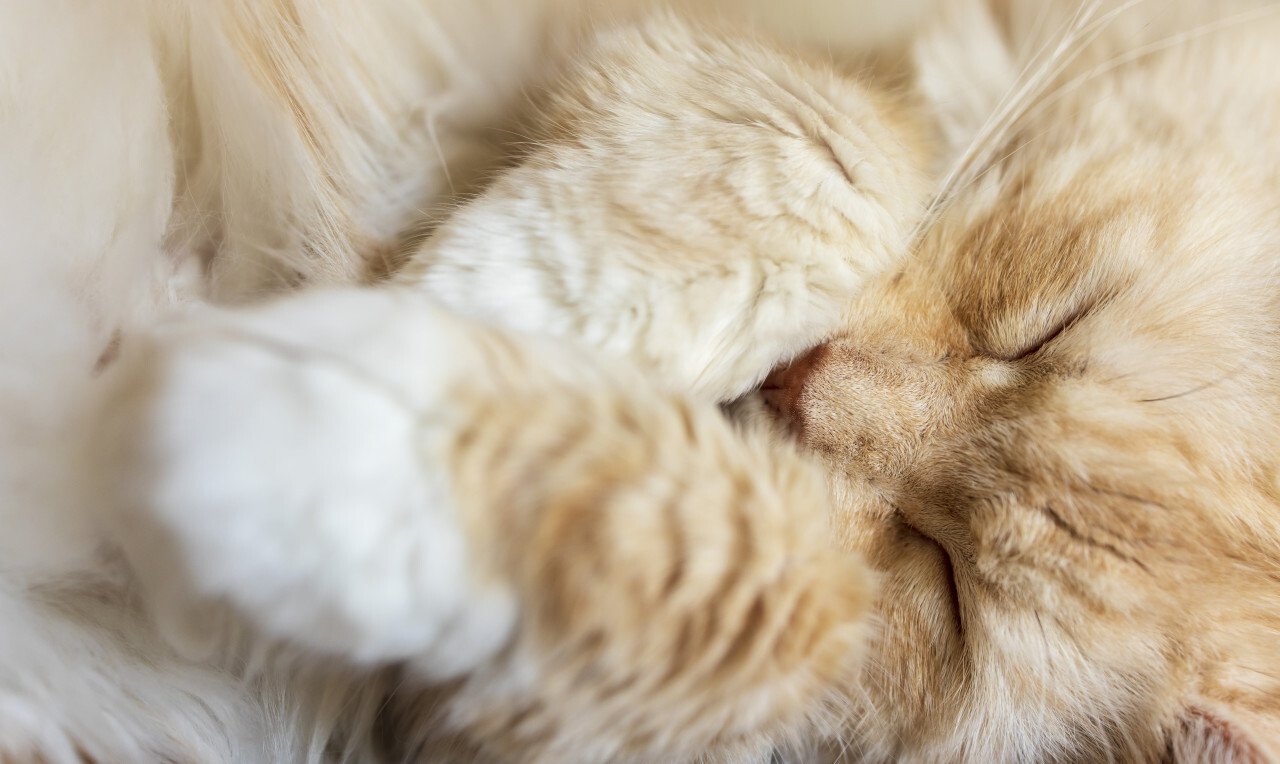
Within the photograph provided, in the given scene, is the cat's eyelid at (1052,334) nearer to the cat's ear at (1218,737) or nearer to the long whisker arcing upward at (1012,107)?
the long whisker arcing upward at (1012,107)

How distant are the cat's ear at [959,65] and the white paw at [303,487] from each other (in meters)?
0.90

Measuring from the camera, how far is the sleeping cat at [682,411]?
26.6 inches

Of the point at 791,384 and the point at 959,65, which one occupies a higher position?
the point at 959,65

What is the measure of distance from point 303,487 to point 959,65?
110 cm

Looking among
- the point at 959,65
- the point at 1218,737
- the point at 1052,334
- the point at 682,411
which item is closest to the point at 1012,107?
the point at 959,65

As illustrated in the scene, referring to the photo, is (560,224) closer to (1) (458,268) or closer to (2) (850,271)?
(1) (458,268)

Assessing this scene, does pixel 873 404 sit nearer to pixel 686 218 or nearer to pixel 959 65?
pixel 686 218

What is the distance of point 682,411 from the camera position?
32.3 inches

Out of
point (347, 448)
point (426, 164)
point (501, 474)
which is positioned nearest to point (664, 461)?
point (501, 474)

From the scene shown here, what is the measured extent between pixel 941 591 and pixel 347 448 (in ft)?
2.47

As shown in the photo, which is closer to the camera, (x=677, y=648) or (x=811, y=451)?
(x=677, y=648)

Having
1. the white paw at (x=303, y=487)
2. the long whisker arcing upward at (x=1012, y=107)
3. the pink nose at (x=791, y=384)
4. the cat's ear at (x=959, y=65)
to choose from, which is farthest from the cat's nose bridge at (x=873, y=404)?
the white paw at (x=303, y=487)

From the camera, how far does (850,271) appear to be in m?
1.07

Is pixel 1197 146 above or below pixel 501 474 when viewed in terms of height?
below
